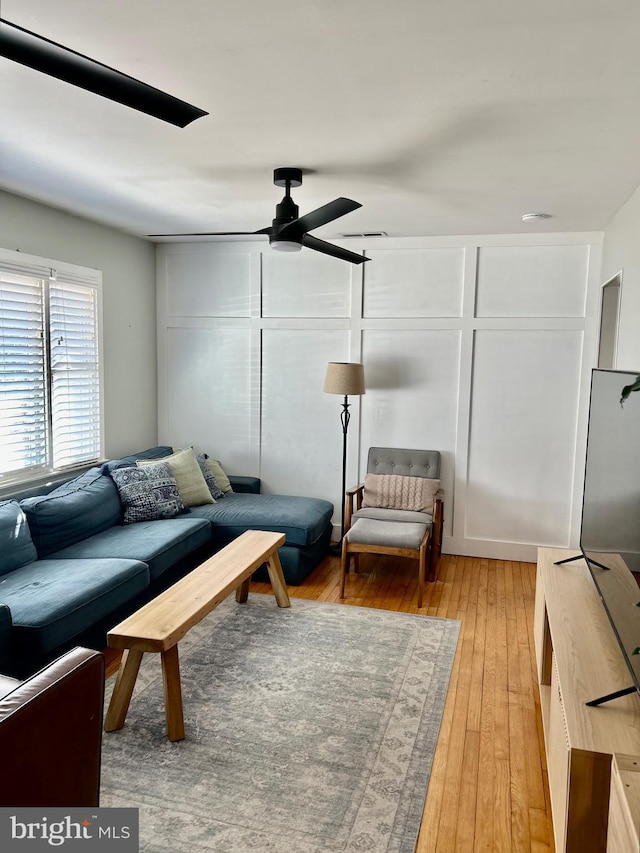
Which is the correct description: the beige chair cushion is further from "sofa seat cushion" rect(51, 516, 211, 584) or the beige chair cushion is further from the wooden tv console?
the wooden tv console

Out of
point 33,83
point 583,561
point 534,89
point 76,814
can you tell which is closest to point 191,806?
point 76,814

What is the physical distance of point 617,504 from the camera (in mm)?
2189

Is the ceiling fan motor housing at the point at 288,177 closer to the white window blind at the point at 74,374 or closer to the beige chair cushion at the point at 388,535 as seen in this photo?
the white window blind at the point at 74,374

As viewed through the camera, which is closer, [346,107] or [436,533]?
[346,107]

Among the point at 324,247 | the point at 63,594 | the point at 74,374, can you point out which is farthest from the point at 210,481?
the point at 324,247

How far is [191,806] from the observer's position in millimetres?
2209

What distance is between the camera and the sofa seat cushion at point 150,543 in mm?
3627

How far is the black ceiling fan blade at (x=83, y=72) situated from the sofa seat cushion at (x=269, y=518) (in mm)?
3094

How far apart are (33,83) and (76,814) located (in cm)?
237

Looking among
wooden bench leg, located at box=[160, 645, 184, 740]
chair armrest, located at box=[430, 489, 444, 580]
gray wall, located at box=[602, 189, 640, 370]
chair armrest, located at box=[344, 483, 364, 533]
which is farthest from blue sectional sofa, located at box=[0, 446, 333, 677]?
gray wall, located at box=[602, 189, 640, 370]

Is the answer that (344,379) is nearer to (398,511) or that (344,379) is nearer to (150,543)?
(398,511)

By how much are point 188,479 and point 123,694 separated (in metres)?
2.21

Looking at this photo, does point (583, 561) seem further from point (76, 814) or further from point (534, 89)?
point (76, 814)

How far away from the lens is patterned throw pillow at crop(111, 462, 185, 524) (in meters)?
4.28
